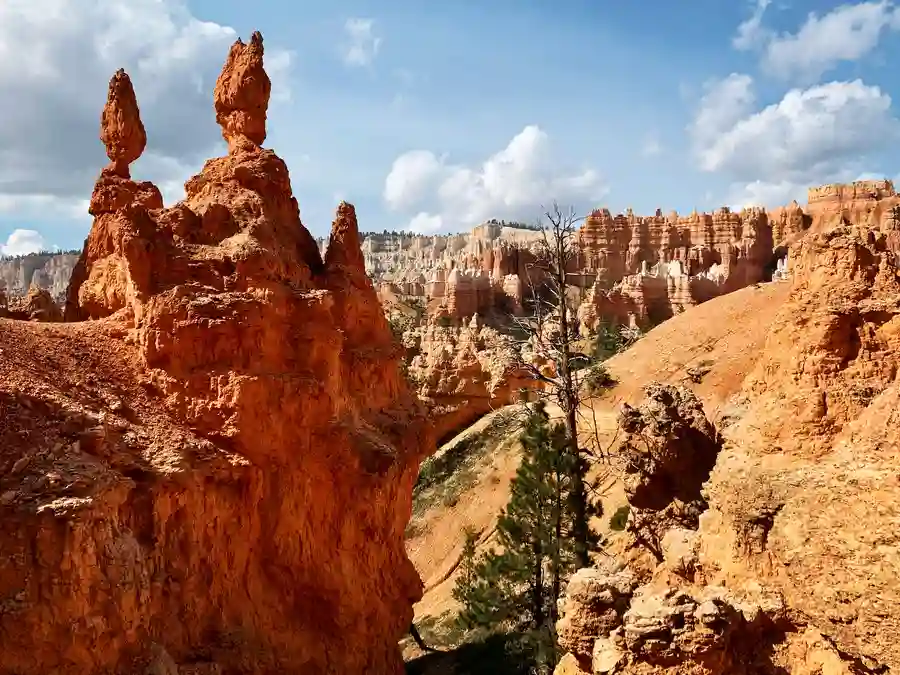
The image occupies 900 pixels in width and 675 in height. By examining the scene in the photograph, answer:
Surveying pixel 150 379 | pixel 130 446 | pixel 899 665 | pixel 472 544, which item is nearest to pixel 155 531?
pixel 130 446

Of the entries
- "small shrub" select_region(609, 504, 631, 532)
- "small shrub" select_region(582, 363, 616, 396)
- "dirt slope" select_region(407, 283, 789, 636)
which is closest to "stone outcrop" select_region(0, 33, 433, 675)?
"small shrub" select_region(609, 504, 631, 532)

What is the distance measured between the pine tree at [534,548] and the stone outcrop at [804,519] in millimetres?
6275

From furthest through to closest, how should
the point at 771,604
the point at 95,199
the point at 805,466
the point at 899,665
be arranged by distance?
1. the point at 95,199
2. the point at 805,466
3. the point at 771,604
4. the point at 899,665

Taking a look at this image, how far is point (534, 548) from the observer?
17172 millimetres

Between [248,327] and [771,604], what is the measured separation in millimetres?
8679

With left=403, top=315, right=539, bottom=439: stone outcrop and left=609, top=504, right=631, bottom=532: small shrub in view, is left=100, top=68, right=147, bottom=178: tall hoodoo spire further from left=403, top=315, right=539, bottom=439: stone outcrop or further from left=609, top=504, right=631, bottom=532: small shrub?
left=403, top=315, right=539, bottom=439: stone outcrop

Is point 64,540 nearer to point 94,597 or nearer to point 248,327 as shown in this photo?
point 94,597

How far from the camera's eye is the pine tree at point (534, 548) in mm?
15727

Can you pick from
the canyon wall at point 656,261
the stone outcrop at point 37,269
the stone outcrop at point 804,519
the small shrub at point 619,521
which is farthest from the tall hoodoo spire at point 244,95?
the stone outcrop at point 37,269

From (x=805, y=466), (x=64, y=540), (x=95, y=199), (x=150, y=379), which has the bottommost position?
(x=64, y=540)

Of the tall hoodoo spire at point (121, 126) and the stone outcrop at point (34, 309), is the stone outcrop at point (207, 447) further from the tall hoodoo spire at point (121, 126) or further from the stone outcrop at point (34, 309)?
the stone outcrop at point (34, 309)

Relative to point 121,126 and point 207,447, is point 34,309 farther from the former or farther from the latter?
point 207,447

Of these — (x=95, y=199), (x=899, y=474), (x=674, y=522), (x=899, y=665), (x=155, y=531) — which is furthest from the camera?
(x=95, y=199)

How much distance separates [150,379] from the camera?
38.3 feet
